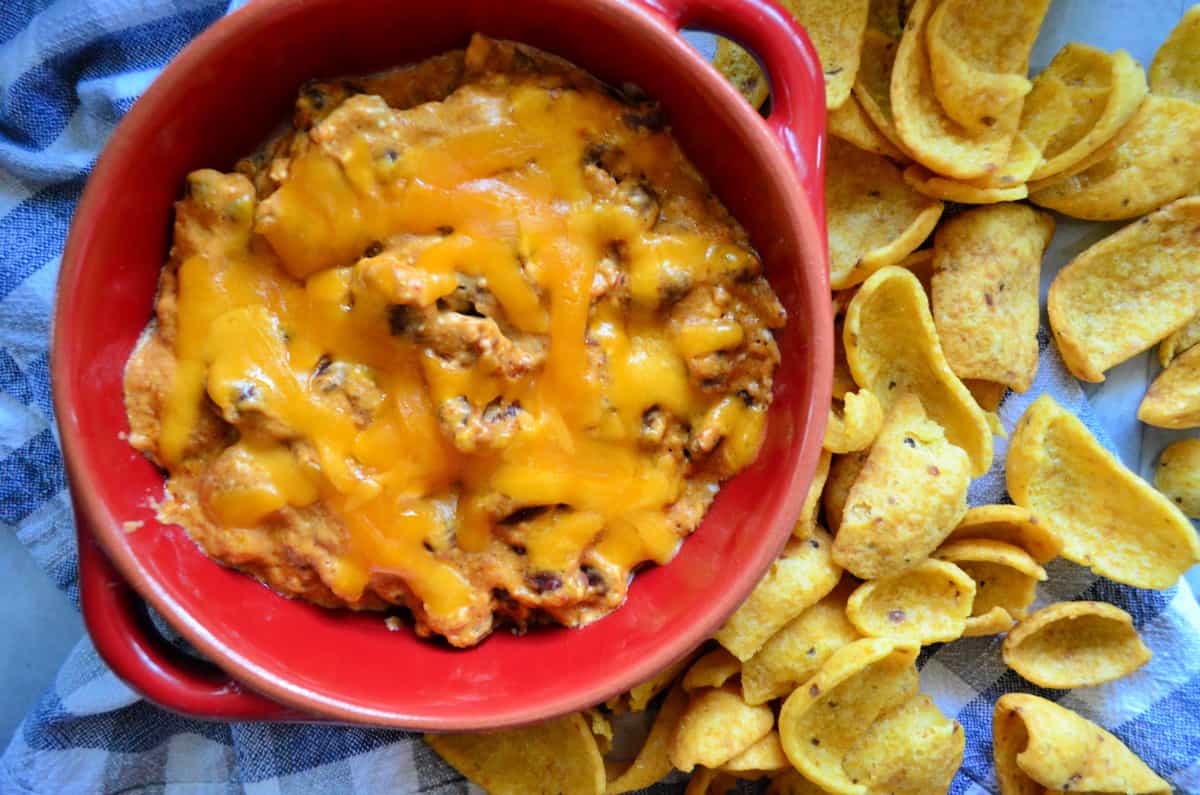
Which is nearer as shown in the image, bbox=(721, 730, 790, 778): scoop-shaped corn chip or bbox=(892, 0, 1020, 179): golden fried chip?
bbox=(892, 0, 1020, 179): golden fried chip

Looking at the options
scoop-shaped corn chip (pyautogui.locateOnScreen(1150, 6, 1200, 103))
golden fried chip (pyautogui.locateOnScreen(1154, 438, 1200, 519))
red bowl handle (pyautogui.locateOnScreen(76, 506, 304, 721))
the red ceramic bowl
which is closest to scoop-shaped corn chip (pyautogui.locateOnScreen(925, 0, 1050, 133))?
scoop-shaped corn chip (pyautogui.locateOnScreen(1150, 6, 1200, 103))

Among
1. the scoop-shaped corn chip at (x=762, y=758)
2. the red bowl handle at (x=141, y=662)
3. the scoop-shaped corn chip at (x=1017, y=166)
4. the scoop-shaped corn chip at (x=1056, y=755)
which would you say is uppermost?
the scoop-shaped corn chip at (x=1017, y=166)

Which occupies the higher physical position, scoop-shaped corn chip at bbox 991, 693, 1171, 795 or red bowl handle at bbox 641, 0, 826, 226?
red bowl handle at bbox 641, 0, 826, 226

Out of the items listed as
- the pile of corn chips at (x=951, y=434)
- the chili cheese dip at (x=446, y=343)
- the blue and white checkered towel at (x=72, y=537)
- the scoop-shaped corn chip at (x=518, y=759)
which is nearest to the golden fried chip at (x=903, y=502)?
the pile of corn chips at (x=951, y=434)

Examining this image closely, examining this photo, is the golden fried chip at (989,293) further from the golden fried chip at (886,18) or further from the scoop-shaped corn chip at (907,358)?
the golden fried chip at (886,18)

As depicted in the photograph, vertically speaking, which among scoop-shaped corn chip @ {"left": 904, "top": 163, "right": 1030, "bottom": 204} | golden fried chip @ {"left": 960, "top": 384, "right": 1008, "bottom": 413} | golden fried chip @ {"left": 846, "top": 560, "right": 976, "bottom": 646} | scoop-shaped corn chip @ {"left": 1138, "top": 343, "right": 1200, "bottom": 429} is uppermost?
scoop-shaped corn chip @ {"left": 904, "top": 163, "right": 1030, "bottom": 204}

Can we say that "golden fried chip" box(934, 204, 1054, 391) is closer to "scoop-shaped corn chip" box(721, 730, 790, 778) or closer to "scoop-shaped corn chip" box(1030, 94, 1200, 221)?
"scoop-shaped corn chip" box(1030, 94, 1200, 221)

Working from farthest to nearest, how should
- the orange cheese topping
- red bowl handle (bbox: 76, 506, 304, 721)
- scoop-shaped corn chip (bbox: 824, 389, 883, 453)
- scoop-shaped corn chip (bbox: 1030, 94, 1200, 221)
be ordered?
scoop-shaped corn chip (bbox: 1030, 94, 1200, 221), scoop-shaped corn chip (bbox: 824, 389, 883, 453), red bowl handle (bbox: 76, 506, 304, 721), the orange cheese topping

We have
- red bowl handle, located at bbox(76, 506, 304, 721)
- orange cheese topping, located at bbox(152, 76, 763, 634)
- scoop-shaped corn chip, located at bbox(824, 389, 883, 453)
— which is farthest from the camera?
scoop-shaped corn chip, located at bbox(824, 389, 883, 453)
